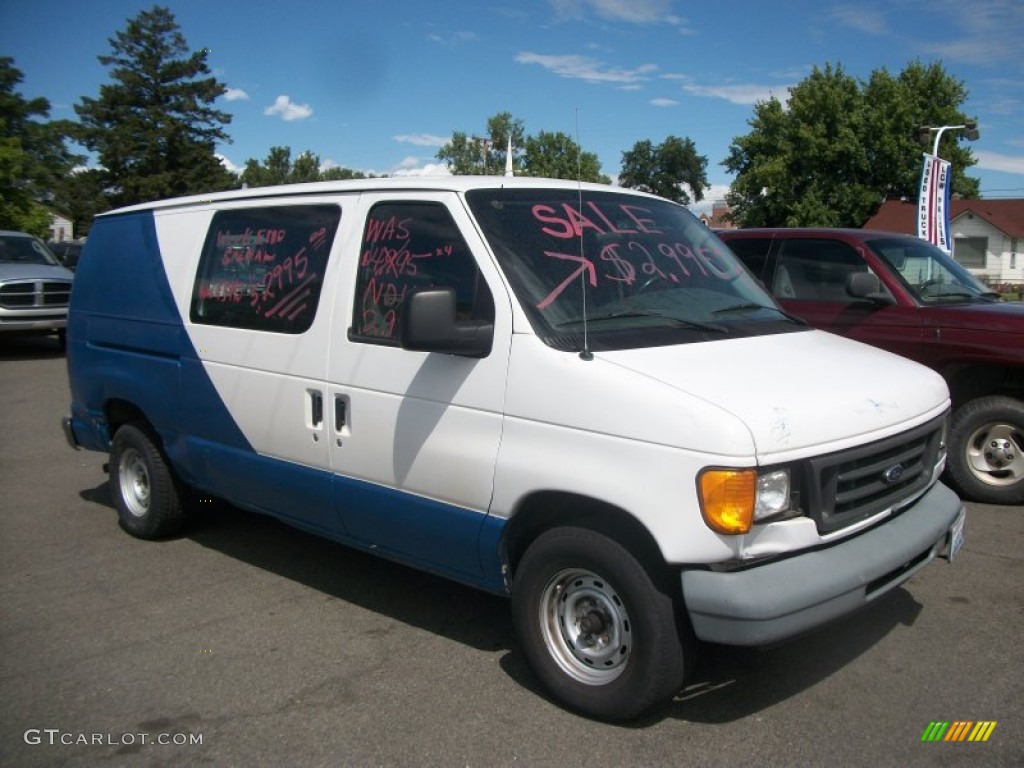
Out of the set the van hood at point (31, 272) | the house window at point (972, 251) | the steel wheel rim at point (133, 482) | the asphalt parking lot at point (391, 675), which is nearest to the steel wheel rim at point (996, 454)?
the asphalt parking lot at point (391, 675)

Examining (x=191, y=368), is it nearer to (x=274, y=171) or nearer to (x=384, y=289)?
(x=384, y=289)

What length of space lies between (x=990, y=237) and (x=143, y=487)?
61425 mm

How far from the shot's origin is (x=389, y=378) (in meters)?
3.96

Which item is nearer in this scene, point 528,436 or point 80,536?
point 528,436

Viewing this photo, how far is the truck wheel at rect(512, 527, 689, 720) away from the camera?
318cm

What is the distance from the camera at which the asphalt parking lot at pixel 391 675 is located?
328cm

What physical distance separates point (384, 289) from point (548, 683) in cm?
188

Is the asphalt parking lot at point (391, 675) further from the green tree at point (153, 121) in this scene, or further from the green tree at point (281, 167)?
the green tree at point (281, 167)

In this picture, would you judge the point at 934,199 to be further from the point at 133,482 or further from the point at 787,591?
the point at 787,591

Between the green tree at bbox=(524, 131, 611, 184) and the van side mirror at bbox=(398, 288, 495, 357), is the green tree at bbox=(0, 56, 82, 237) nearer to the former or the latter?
the green tree at bbox=(524, 131, 611, 184)

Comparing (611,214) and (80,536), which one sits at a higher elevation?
(611,214)

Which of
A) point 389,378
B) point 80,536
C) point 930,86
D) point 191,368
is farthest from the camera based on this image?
point 930,86

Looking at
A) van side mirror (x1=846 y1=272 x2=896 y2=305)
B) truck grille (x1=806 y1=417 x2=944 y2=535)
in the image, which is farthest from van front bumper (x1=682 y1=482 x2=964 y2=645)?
van side mirror (x1=846 y1=272 x2=896 y2=305)

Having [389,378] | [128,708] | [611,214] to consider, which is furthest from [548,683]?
[611,214]
